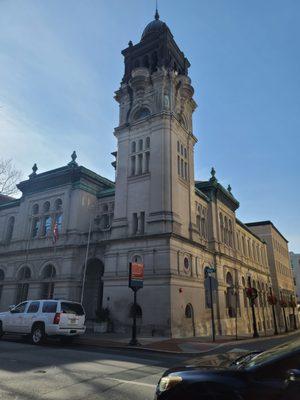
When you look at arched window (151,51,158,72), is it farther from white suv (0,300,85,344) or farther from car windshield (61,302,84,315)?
white suv (0,300,85,344)

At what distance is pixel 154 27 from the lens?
36.1 meters

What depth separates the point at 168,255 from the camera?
78.3ft

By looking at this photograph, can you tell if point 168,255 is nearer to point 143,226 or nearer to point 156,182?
point 143,226

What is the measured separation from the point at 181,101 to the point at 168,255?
17146 mm

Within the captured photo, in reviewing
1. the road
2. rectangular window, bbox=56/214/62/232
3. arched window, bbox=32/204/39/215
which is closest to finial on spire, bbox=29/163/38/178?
arched window, bbox=32/204/39/215

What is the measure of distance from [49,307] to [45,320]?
67 cm

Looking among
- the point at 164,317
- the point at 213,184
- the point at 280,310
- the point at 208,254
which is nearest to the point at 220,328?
the point at 208,254

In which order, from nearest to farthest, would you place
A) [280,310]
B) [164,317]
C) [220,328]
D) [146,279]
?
[164,317] → [146,279] → [220,328] → [280,310]

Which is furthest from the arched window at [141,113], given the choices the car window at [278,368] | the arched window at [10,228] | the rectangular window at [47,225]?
the car window at [278,368]

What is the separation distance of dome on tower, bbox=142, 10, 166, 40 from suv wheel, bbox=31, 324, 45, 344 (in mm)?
31267

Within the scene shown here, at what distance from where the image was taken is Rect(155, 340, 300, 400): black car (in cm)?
325

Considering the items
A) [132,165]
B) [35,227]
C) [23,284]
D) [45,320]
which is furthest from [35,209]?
[45,320]

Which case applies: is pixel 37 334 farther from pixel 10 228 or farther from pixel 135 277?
pixel 10 228

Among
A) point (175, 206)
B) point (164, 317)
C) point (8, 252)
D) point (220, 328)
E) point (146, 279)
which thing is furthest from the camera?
point (8, 252)
